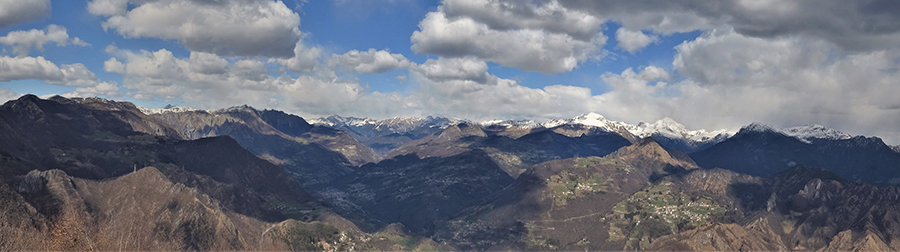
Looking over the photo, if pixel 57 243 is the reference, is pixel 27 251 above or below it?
below

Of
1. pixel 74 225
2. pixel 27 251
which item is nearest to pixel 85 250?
pixel 74 225

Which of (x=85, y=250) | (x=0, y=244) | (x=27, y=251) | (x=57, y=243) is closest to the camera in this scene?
(x=57, y=243)

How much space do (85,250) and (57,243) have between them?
9165 mm

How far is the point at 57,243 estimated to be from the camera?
385 feet

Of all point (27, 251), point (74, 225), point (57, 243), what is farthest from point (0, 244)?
point (57, 243)

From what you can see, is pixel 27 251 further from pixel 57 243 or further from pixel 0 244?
pixel 57 243

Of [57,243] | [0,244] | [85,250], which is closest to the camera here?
[57,243]

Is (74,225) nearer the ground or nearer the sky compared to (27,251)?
nearer the sky

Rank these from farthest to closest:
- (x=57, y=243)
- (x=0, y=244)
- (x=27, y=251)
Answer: (x=0, y=244) < (x=27, y=251) < (x=57, y=243)

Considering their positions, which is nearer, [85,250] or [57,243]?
[57,243]

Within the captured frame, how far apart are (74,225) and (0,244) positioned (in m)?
85.8

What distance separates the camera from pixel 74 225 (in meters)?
131

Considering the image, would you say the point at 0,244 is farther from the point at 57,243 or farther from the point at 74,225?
the point at 57,243

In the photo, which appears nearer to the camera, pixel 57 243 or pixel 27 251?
pixel 57 243
